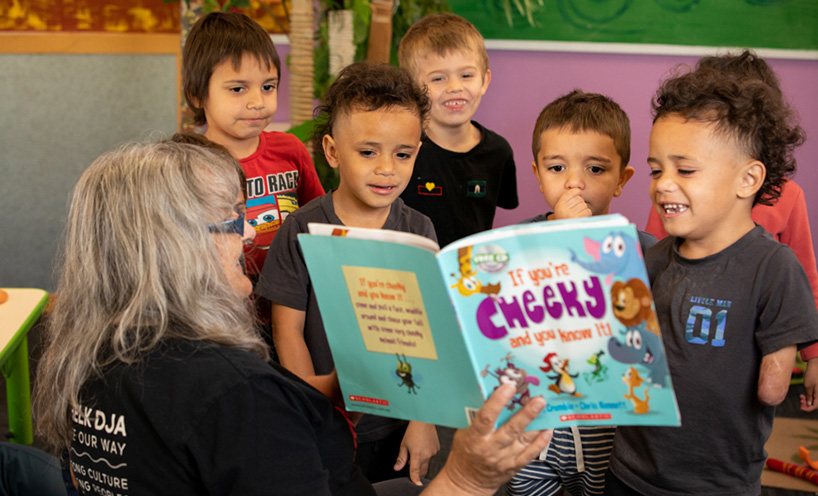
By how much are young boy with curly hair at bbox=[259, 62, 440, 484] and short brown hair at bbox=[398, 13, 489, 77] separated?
23.9 inches

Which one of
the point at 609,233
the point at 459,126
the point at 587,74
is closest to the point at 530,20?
the point at 587,74

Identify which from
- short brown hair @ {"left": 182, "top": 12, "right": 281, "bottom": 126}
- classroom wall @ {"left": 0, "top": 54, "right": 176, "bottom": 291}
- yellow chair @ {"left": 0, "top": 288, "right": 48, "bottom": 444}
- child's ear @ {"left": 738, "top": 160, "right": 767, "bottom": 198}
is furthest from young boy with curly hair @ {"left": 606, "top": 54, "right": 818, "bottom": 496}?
classroom wall @ {"left": 0, "top": 54, "right": 176, "bottom": 291}

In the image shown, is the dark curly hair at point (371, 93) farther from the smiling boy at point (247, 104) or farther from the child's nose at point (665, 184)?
the child's nose at point (665, 184)

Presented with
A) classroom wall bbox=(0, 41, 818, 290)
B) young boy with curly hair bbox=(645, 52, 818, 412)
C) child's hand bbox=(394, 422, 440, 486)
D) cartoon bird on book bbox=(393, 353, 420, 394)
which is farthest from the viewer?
classroom wall bbox=(0, 41, 818, 290)

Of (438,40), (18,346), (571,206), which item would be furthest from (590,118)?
(18,346)

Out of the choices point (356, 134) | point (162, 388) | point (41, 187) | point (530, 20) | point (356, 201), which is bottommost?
point (41, 187)

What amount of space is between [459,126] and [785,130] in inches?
42.8

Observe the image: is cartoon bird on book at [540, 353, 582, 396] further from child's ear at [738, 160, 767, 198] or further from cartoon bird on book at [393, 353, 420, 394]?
child's ear at [738, 160, 767, 198]

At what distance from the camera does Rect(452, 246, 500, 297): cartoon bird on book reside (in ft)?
2.98

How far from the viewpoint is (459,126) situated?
2.24m

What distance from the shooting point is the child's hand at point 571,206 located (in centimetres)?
161

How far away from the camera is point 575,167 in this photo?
1.72m

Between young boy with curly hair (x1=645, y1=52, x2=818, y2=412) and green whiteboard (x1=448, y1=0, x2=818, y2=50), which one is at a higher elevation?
green whiteboard (x1=448, y1=0, x2=818, y2=50)

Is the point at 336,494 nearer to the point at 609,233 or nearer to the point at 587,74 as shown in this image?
the point at 609,233
